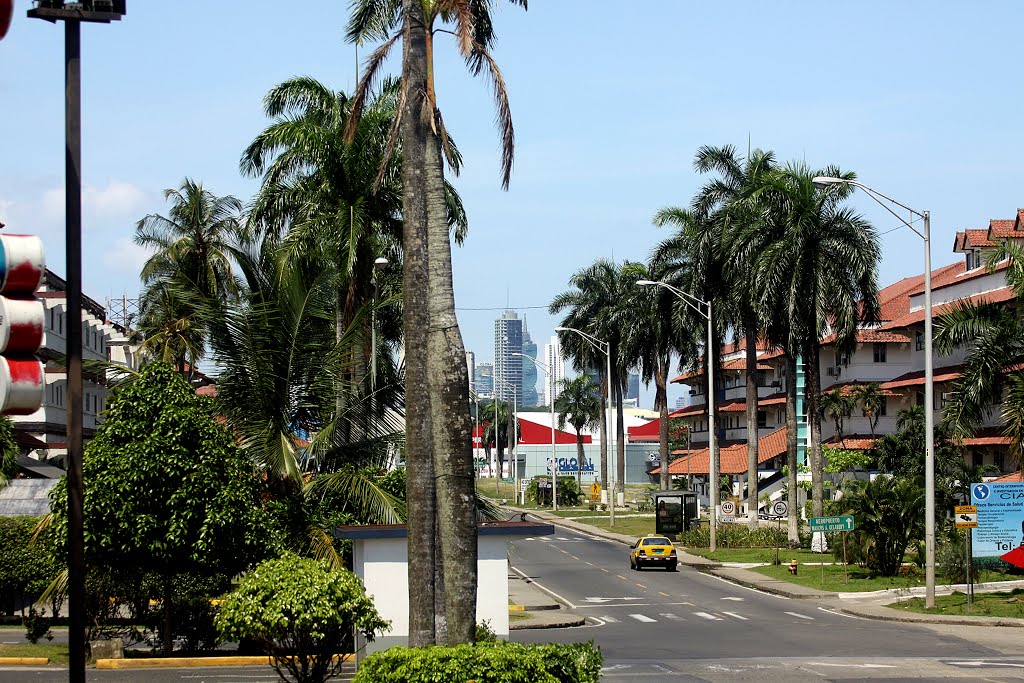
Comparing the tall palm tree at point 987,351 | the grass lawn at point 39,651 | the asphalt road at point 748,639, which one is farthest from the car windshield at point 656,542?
the grass lawn at point 39,651

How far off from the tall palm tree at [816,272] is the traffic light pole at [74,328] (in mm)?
45559

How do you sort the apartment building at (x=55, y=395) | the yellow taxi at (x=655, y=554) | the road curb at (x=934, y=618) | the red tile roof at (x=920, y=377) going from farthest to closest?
the red tile roof at (x=920, y=377), the apartment building at (x=55, y=395), the yellow taxi at (x=655, y=554), the road curb at (x=934, y=618)

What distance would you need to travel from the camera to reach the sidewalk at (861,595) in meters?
30.8

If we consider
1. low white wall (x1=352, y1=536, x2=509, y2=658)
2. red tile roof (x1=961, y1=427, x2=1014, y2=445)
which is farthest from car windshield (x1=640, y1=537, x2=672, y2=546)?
low white wall (x1=352, y1=536, x2=509, y2=658)

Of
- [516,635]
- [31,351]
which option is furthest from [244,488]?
[31,351]

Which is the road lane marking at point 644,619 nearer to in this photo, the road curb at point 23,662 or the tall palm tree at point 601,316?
the road curb at point 23,662

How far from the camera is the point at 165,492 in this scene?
22141 millimetres

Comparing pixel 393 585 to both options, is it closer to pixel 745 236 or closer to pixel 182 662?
pixel 182 662

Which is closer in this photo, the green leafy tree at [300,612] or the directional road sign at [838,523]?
the green leafy tree at [300,612]

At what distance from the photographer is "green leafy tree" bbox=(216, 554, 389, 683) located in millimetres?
17875

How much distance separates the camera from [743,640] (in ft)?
91.9

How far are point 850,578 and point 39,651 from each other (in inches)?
1074

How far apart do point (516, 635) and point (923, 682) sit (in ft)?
37.1

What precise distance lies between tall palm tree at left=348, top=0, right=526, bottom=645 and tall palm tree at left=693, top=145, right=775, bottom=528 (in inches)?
1611
